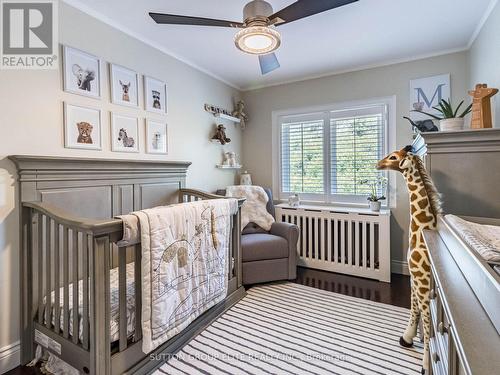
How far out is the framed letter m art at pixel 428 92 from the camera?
2870 millimetres

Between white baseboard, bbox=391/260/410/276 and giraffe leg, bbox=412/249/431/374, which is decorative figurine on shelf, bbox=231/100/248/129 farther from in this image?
giraffe leg, bbox=412/249/431/374

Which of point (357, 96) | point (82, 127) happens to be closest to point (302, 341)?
point (82, 127)

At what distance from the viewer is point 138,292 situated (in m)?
1.55

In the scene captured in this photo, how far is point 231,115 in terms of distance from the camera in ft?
12.6

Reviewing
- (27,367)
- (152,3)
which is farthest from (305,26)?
(27,367)

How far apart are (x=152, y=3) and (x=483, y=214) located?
2.62 metres

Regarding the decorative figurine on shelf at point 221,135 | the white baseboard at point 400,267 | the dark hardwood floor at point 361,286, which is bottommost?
the dark hardwood floor at point 361,286

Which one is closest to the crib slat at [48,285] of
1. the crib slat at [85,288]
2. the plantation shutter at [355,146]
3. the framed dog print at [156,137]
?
the crib slat at [85,288]

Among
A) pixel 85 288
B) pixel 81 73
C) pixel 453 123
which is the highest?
pixel 81 73

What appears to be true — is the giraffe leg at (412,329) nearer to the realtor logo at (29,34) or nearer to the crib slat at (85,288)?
the crib slat at (85,288)

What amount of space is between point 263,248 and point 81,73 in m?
2.22

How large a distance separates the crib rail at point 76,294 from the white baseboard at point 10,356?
0.13 ft

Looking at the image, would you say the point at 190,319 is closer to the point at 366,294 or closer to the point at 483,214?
the point at 366,294

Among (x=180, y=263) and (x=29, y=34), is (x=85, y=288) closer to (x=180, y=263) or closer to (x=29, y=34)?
(x=180, y=263)
